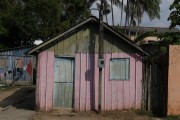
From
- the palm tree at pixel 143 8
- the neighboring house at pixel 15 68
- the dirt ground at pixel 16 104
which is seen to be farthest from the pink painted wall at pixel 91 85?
the palm tree at pixel 143 8

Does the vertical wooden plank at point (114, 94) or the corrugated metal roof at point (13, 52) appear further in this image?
the corrugated metal roof at point (13, 52)

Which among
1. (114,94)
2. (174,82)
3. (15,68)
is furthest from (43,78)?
(15,68)

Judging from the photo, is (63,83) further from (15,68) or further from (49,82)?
(15,68)

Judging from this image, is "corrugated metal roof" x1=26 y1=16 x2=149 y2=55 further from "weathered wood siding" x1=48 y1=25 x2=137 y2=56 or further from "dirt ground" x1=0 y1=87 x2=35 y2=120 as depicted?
"dirt ground" x1=0 y1=87 x2=35 y2=120

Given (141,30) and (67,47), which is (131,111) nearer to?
(67,47)

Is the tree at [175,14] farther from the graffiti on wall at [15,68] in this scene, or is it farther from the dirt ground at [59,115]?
the graffiti on wall at [15,68]

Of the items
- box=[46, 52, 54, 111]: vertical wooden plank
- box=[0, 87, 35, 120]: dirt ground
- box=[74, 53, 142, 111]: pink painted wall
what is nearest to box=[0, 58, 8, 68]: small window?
box=[0, 87, 35, 120]: dirt ground

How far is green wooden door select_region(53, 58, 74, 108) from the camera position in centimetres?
1666

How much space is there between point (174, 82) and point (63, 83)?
172 inches

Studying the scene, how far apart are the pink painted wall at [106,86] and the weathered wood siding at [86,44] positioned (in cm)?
23

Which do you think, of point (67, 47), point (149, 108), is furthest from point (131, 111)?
point (67, 47)

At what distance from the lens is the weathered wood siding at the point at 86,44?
54.8 ft

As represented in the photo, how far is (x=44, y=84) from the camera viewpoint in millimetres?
16500

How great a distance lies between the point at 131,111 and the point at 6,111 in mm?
5021
